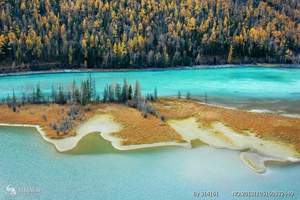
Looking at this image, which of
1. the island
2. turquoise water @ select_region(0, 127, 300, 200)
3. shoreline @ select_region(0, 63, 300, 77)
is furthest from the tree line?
shoreline @ select_region(0, 63, 300, 77)

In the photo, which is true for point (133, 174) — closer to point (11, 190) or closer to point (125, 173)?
point (125, 173)

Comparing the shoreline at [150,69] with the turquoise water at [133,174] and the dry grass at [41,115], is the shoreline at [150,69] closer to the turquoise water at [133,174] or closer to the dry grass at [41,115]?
the dry grass at [41,115]

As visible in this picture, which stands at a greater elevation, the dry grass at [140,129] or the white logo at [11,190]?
the dry grass at [140,129]

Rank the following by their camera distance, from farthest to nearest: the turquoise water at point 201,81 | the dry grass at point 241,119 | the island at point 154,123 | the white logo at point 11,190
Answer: the turquoise water at point 201,81
the dry grass at point 241,119
the island at point 154,123
the white logo at point 11,190

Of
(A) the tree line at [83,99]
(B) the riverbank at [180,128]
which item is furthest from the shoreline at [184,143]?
(A) the tree line at [83,99]

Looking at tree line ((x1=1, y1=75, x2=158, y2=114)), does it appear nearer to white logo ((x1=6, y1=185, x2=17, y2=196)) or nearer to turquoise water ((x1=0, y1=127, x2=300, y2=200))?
turquoise water ((x1=0, y1=127, x2=300, y2=200))

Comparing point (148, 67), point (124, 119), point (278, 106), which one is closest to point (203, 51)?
point (148, 67)
